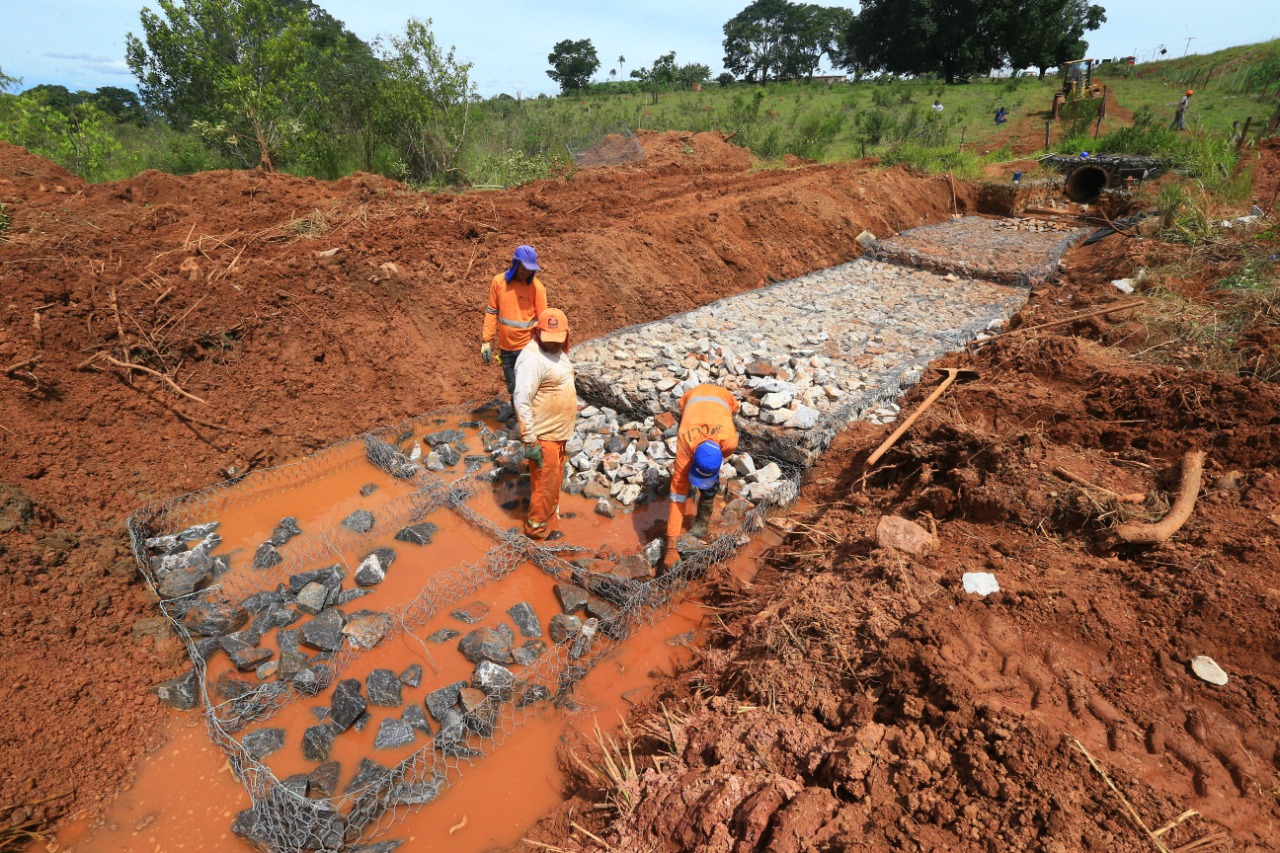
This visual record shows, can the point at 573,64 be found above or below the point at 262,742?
above

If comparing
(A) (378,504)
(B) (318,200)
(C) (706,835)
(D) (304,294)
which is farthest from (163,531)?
→ (B) (318,200)

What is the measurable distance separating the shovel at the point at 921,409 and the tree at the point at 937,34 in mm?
38603

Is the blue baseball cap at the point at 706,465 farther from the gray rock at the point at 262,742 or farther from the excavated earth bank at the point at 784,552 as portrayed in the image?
the gray rock at the point at 262,742

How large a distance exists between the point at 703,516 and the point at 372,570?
2566 millimetres

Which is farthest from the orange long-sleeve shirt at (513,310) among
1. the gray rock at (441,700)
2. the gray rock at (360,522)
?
the gray rock at (441,700)

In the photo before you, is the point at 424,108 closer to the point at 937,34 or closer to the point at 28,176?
the point at 28,176

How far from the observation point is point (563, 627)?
3996 millimetres

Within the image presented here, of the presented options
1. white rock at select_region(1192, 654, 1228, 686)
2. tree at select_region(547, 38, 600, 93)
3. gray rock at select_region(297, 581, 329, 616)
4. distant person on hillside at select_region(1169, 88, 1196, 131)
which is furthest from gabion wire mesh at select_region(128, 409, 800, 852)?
tree at select_region(547, 38, 600, 93)

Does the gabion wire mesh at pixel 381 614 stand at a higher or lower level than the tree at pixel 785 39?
lower

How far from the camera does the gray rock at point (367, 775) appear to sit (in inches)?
120

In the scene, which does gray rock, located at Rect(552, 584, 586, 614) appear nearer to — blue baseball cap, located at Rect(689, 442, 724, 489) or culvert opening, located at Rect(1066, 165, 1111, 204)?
blue baseball cap, located at Rect(689, 442, 724, 489)

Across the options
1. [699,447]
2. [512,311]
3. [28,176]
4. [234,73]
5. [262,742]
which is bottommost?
[262,742]

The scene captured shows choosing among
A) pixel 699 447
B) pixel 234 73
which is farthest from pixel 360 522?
pixel 234 73

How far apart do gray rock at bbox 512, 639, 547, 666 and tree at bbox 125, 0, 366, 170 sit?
453 inches
